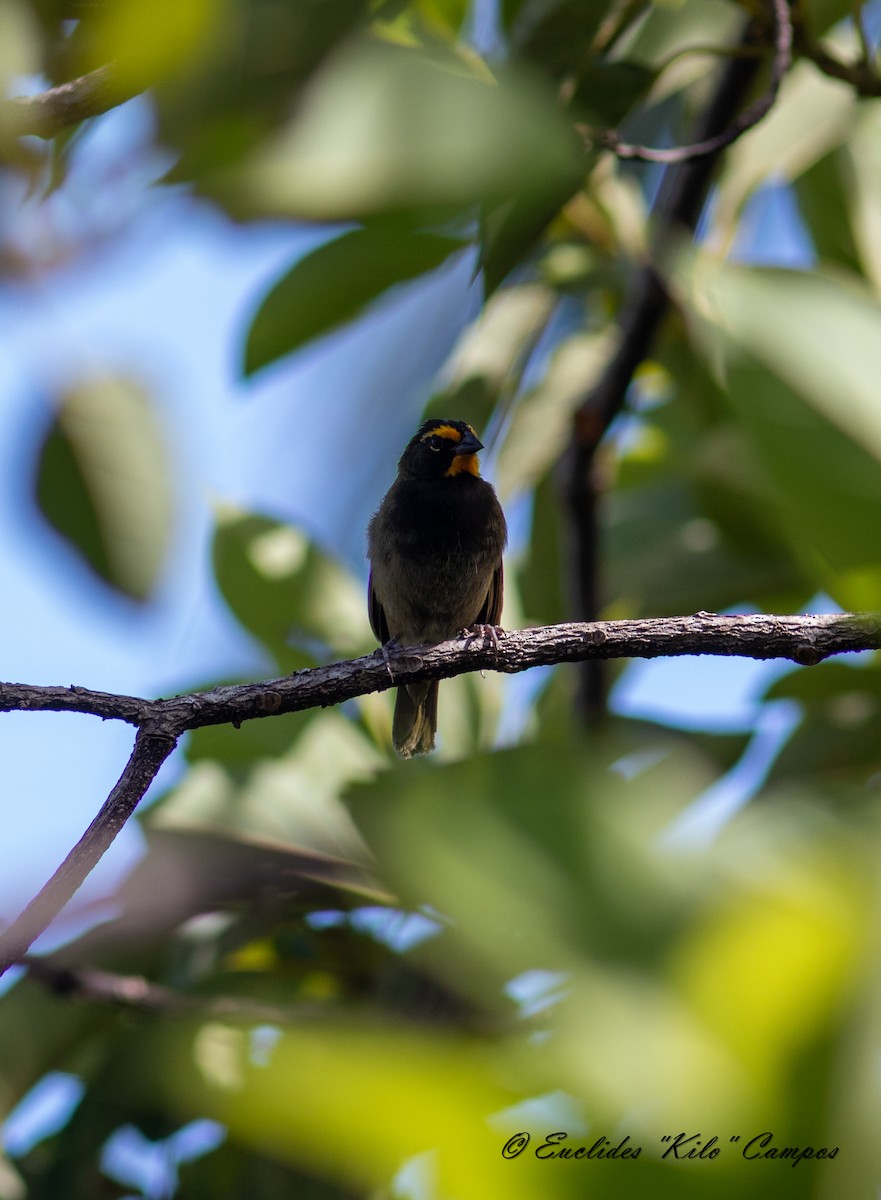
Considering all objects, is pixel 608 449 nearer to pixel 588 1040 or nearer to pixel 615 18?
pixel 615 18

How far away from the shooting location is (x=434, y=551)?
4789mm

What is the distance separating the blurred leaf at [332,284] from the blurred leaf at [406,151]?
3.03ft

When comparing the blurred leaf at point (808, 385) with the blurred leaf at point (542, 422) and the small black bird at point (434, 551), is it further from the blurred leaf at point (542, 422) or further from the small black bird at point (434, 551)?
the blurred leaf at point (542, 422)

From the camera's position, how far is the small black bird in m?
4.75

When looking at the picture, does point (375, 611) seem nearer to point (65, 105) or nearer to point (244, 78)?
point (244, 78)

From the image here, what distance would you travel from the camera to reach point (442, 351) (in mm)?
2924

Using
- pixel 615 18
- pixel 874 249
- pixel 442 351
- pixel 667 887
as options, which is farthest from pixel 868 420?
pixel 615 18

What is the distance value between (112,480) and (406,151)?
5.57 feet

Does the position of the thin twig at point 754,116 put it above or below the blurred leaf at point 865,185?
above

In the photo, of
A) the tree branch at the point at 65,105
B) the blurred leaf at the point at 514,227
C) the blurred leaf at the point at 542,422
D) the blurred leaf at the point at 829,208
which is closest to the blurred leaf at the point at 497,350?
the blurred leaf at the point at 542,422

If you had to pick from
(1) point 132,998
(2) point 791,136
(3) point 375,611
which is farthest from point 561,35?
(1) point 132,998

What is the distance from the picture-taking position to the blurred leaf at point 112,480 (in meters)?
3.50

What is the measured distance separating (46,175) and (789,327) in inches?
60.1

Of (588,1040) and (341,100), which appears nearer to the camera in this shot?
(588,1040)
